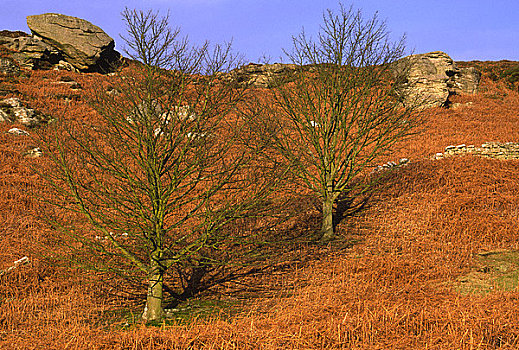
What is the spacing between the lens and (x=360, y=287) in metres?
9.30

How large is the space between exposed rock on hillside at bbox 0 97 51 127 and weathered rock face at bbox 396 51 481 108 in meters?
26.4

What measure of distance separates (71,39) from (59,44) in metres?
1.14

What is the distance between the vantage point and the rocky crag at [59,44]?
108 feet

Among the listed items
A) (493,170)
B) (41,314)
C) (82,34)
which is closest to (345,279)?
(41,314)

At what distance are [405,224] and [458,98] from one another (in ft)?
78.6

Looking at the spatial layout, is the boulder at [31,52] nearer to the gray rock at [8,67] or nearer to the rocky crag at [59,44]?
the rocky crag at [59,44]

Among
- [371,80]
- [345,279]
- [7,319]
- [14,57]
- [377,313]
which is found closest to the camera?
[377,313]

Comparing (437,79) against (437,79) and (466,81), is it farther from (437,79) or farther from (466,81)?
(466,81)

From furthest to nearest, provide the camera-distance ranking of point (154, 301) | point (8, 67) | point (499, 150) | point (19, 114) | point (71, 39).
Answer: point (71, 39) < point (8, 67) < point (19, 114) < point (499, 150) < point (154, 301)

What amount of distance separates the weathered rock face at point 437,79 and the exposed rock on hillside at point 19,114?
2644 centimetres

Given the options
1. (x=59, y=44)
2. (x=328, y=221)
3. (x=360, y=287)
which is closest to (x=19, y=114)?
(x=59, y=44)

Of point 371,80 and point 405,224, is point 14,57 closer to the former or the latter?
point 371,80

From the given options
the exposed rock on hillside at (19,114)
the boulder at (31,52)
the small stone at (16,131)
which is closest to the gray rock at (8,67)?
the boulder at (31,52)

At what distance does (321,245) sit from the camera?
12.8 meters
